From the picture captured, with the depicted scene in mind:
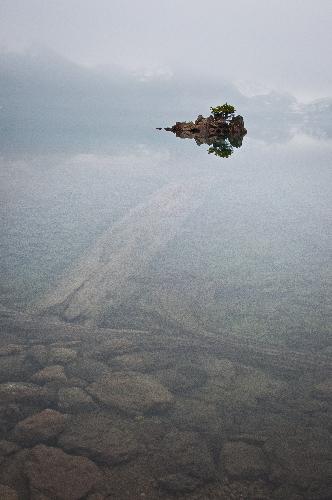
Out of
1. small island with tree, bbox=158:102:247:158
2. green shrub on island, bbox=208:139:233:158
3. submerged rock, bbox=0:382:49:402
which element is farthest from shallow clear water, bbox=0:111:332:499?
small island with tree, bbox=158:102:247:158

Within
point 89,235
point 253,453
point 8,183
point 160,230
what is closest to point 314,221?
point 160,230

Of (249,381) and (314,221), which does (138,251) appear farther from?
(314,221)

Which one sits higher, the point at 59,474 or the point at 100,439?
the point at 100,439

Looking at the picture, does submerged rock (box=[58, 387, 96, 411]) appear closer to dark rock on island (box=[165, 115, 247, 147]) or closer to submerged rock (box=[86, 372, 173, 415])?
submerged rock (box=[86, 372, 173, 415])

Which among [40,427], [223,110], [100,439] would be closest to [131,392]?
[100,439]

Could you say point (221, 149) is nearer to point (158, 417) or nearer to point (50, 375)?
point (50, 375)

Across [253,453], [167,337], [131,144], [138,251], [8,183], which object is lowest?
[253,453]
